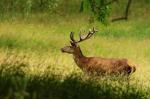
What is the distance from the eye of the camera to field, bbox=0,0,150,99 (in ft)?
22.1

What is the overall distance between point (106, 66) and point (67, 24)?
22.0 metres

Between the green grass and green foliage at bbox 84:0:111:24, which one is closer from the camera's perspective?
the green grass

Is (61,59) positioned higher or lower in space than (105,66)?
higher

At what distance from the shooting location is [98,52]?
24.9 metres

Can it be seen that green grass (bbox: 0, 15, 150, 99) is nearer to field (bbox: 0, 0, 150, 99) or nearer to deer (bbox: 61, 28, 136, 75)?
field (bbox: 0, 0, 150, 99)

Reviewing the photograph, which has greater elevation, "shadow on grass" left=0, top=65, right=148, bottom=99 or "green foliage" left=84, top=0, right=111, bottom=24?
"green foliage" left=84, top=0, right=111, bottom=24

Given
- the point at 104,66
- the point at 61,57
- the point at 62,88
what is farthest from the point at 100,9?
the point at 61,57

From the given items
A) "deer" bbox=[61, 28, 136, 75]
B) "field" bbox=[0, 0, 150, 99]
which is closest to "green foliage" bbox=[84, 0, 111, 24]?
"field" bbox=[0, 0, 150, 99]

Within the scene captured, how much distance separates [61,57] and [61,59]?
3.39 ft

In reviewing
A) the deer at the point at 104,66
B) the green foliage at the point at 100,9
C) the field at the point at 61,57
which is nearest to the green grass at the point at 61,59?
the field at the point at 61,57

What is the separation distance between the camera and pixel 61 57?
820 inches

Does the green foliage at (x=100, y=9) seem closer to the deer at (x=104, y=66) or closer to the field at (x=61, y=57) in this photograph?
the field at (x=61, y=57)

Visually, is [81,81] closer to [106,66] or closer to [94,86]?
[94,86]

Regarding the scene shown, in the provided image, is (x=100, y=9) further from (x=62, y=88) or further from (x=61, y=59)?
(x=61, y=59)
